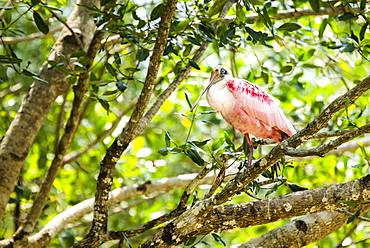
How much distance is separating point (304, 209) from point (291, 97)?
3.26 meters

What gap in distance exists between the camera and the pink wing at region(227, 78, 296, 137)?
3.88m

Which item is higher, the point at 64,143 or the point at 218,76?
the point at 218,76

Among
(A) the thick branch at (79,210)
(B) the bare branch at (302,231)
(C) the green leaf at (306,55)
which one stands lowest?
(B) the bare branch at (302,231)

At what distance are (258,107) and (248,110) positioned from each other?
0.10 m

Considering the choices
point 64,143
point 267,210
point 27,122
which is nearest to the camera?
point 267,210

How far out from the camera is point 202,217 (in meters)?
2.83

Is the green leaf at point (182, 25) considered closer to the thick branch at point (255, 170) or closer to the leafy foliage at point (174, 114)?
the leafy foliage at point (174, 114)

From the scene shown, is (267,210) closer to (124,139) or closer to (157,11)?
(124,139)

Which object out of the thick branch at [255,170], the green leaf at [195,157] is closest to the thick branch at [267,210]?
the thick branch at [255,170]

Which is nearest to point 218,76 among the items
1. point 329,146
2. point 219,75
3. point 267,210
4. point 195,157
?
point 219,75

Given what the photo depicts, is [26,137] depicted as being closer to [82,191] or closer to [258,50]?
[82,191]

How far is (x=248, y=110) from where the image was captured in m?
3.89

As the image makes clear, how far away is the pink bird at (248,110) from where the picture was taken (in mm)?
3883

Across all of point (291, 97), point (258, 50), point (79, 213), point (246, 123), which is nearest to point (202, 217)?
point (246, 123)
